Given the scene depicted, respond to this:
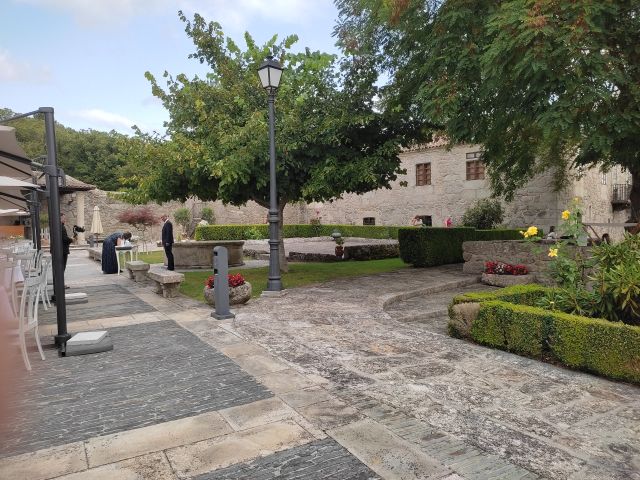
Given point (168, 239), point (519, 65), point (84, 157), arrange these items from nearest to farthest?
1. point (519, 65)
2. point (168, 239)
3. point (84, 157)

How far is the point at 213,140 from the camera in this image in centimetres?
1003

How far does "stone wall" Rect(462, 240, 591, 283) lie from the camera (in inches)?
404

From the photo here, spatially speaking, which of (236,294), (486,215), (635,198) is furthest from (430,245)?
(486,215)

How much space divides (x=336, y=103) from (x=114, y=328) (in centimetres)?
695

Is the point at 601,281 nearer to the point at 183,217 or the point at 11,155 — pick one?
the point at 11,155

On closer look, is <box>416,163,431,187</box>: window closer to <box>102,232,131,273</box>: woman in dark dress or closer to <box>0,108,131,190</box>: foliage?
<box>102,232,131,273</box>: woman in dark dress

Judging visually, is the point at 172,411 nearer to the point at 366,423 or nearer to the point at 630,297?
the point at 366,423

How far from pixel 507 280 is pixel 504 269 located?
372 millimetres

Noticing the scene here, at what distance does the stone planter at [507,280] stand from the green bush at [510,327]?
4.90 meters

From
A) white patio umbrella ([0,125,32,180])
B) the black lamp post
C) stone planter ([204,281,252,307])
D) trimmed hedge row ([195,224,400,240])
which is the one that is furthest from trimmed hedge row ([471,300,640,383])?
trimmed hedge row ([195,224,400,240])

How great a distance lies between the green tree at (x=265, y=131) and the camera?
9.75 meters

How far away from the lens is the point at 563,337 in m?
4.83

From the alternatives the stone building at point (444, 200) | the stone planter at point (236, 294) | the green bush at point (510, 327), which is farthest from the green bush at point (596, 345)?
the stone building at point (444, 200)

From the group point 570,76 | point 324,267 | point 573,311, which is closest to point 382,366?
point 573,311
